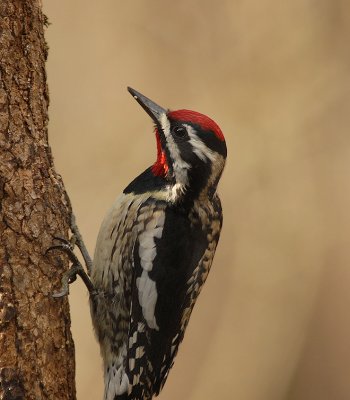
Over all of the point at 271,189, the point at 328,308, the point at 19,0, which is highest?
the point at 19,0

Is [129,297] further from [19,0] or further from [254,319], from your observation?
[254,319]

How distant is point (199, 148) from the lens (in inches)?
159

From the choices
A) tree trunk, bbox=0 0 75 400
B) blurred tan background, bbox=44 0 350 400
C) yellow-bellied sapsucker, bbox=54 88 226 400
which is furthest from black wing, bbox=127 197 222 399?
blurred tan background, bbox=44 0 350 400

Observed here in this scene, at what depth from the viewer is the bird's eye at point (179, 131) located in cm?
405

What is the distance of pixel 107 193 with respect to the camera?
6250mm

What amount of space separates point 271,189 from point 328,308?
1152 mm

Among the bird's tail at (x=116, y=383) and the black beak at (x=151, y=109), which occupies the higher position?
the black beak at (x=151, y=109)

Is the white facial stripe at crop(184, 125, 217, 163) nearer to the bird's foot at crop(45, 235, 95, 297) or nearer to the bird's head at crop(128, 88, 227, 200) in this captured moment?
the bird's head at crop(128, 88, 227, 200)

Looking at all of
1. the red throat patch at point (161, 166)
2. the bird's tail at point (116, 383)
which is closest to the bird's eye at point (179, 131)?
the red throat patch at point (161, 166)

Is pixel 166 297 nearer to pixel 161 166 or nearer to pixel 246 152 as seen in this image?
pixel 161 166

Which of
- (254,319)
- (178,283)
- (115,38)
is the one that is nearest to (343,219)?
(254,319)

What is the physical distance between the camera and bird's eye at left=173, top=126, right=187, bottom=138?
405 centimetres

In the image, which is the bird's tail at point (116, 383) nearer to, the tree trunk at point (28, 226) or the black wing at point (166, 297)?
the black wing at point (166, 297)

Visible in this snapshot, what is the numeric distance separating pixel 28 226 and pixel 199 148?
113 centimetres
